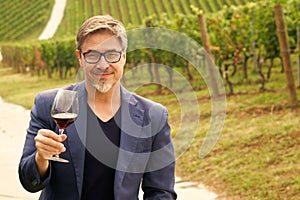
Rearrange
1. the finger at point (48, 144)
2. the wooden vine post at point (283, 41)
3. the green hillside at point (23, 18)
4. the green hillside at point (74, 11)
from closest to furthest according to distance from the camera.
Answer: the finger at point (48, 144), the wooden vine post at point (283, 41), the green hillside at point (74, 11), the green hillside at point (23, 18)

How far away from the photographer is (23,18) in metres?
58.9

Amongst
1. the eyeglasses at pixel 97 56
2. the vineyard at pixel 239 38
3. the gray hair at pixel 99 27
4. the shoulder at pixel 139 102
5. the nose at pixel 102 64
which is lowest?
the vineyard at pixel 239 38

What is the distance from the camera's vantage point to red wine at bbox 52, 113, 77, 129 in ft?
7.08

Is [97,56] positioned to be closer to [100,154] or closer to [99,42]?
[99,42]

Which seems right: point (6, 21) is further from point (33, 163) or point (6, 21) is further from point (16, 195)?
point (33, 163)

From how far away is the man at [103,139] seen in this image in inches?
91.0

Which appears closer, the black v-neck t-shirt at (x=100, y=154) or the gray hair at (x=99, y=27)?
the gray hair at (x=99, y=27)

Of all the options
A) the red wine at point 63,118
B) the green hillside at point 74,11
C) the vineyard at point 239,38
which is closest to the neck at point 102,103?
the red wine at point 63,118

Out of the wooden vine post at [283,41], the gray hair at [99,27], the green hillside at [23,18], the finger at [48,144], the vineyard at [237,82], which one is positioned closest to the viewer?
the finger at [48,144]

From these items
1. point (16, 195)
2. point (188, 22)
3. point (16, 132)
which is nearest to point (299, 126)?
point (16, 195)

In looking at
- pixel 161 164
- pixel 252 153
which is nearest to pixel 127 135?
pixel 161 164

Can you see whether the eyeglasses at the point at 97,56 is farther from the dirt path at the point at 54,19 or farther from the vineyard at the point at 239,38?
the dirt path at the point at 54,19

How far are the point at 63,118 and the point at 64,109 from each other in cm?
4

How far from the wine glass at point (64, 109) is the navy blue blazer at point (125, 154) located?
15 cm
